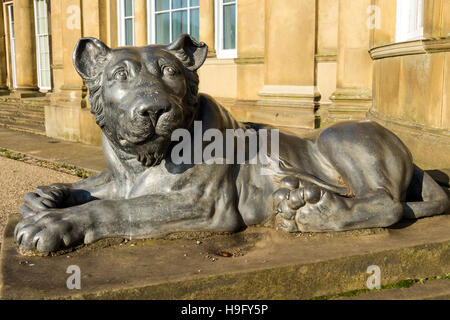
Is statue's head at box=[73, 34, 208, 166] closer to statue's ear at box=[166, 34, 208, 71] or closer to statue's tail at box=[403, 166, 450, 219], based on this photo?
statue's ear at box=[166, 34, 208, 71]

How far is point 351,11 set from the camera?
5.96m

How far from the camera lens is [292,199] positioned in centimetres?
287

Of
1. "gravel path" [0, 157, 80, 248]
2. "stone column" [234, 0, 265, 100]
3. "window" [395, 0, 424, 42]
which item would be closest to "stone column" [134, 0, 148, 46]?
"stone column" [234, 0, 265, 100]

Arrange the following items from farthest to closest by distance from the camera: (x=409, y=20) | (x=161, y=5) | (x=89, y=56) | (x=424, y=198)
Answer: (x=161, y=5), (x=409, y=20), (x=424, y=198), (x=89, y=56)

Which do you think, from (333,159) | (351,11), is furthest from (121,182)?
(351,11)

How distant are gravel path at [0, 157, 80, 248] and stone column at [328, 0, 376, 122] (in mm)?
3554

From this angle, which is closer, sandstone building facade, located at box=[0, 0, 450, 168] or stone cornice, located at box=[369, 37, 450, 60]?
stone cornice, located at box=[369, 37, 450, 60]

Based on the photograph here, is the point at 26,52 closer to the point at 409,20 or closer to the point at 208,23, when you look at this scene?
the point at 208,23

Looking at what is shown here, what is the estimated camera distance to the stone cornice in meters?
4.28

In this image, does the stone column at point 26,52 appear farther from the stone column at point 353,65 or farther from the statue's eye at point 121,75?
the statue's eye at point 121,75

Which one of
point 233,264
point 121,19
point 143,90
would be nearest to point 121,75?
point 143,90

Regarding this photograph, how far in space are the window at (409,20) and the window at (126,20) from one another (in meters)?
6.80

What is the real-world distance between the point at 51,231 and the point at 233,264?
36.5 inches
